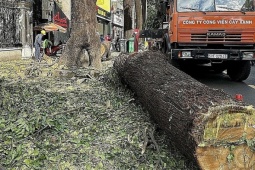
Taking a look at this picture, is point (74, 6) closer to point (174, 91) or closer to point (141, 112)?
point (141, 112)

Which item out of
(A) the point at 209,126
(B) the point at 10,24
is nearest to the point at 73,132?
(A) the point at 209,126

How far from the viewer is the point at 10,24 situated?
19344 millimetres

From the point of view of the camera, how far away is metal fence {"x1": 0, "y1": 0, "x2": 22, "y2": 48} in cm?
1842

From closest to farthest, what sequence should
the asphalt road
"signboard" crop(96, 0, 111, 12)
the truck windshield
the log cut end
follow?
the log cut end, the asphalt road, the truck windshield, "signboard" crop(96, 0, 111, 12)

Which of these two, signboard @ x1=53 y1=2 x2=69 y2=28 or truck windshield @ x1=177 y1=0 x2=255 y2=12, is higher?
signboard @ x1=53 y1=2 x2=69 y2=28

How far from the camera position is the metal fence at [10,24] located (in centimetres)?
1842

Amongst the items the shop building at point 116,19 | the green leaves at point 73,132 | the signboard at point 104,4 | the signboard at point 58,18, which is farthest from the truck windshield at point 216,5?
the shop building at point 116,19

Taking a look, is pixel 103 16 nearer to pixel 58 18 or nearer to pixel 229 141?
pixel 58 18

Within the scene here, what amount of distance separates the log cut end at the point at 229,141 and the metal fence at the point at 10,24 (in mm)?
16440

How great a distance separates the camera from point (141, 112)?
229 inches

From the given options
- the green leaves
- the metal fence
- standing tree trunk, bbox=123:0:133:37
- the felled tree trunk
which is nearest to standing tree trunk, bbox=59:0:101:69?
the green leaves

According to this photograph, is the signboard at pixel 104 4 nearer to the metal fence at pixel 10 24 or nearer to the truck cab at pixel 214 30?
the metal fence at pixel 10 24

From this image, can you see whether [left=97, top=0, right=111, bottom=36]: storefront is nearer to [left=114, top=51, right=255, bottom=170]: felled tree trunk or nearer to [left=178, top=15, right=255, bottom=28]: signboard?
[left=178, top=15, right=255, bottom=28]: signboard

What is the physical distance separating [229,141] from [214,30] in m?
6.73
